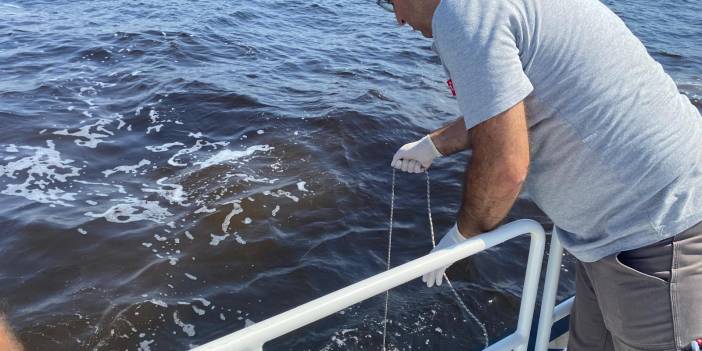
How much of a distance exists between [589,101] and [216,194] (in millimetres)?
4973

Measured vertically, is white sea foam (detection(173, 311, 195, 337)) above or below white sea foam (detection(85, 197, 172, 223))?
above

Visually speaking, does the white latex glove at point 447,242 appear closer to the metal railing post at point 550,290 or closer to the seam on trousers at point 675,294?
the metal railing post at point 550,290

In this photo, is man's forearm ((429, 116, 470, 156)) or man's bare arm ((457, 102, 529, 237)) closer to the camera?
man's bare arm ((457, 102, 529, 237))

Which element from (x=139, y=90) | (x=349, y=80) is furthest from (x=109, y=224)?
(x=349, y=80)

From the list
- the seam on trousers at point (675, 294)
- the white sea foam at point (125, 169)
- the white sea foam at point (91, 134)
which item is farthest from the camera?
the white sea foam at point (91, 134)

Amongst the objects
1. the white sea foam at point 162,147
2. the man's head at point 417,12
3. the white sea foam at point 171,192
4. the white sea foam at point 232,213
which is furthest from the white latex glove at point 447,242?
the white sea foam at point 162,147

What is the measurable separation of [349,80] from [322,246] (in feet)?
17.4

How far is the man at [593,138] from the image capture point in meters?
1.82

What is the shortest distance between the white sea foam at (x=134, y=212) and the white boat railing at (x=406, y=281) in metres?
4.36

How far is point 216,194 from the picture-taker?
6.27m

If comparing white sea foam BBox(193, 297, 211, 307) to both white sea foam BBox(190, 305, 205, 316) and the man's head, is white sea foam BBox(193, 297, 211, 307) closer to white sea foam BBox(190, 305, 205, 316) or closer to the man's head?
white sea foam BBox(190, 305, 205, 316)

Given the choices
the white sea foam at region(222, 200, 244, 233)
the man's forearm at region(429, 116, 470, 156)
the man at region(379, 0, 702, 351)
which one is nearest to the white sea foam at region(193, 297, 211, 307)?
the white sea foam at region(222, 200, 244, 233)

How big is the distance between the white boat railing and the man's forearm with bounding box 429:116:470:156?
67cm

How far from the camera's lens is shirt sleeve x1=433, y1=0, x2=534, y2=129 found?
179 cm
